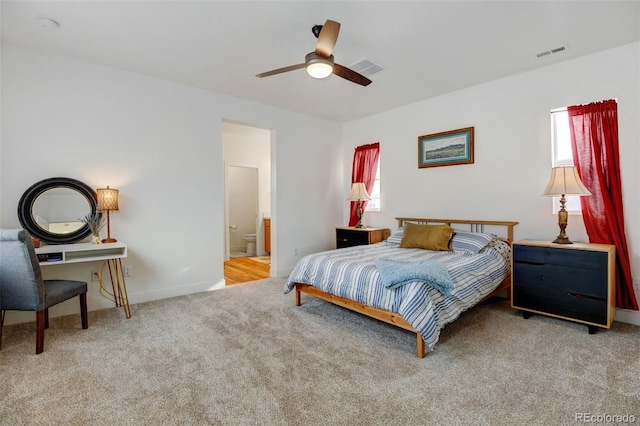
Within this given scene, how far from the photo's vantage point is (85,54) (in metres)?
3.16

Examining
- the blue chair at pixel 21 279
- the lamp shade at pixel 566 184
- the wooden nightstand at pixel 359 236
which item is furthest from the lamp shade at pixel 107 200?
the lamp shade at pixel 566 184

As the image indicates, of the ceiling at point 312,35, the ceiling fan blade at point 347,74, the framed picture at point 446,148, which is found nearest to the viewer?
the ceiling at point 312,35

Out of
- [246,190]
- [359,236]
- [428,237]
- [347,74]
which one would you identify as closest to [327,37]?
[347,74]

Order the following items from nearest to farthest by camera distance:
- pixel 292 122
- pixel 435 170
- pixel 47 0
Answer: pixel 47 0 < pixel 435 170 < pixel 292 122

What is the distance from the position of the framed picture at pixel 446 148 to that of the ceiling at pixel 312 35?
701 millimetres

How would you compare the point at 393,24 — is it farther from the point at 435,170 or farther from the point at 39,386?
the point at 39,386

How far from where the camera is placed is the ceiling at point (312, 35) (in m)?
2.41

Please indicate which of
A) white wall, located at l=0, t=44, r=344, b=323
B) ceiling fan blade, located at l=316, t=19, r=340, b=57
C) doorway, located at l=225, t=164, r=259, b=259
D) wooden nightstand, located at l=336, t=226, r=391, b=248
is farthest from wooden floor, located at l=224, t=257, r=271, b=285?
ceiling fan blade, located at l=316, t=19, r=340, b=57

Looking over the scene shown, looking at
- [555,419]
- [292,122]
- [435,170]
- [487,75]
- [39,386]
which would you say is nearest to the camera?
[555,419]

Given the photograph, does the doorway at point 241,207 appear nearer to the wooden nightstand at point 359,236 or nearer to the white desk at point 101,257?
the wooden nightstand at point 359,236

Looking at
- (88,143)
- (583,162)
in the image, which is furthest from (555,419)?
(88,143)

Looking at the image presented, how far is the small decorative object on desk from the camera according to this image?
3.23 metres

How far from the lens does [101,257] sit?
3037 millimetres

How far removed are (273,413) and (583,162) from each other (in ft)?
12.1
